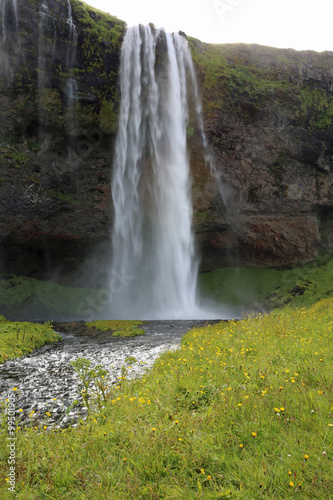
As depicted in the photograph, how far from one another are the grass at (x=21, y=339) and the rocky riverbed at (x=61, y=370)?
50 centimetres

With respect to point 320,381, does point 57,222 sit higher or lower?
higher

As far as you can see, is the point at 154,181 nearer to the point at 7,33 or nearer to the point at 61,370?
the point at 7,33

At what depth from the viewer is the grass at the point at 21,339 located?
11836mm

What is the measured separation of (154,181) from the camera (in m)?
32.5

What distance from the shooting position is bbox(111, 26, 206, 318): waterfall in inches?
1193

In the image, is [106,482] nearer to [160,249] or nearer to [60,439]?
[60,439]

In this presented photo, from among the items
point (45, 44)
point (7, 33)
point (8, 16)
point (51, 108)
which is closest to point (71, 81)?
point (51, 108)

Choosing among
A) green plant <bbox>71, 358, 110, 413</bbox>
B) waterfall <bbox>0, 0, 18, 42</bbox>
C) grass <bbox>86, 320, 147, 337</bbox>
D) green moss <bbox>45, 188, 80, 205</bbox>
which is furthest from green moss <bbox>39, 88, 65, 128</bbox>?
green plant <bbox>71, 358, 110, 413</bbox>

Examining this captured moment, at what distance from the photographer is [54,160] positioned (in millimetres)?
30000

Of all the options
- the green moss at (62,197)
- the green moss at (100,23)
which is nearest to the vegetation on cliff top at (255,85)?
the green moss at (100,23)

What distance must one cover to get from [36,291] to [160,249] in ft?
47.0

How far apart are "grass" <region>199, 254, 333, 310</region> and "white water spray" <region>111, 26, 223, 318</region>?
4.09 m

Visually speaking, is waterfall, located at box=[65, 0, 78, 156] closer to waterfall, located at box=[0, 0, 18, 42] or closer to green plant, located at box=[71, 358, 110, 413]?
waterfall, located at box=[0, 0, 18, 42]

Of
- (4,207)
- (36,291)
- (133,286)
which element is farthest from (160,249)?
(4,207)
